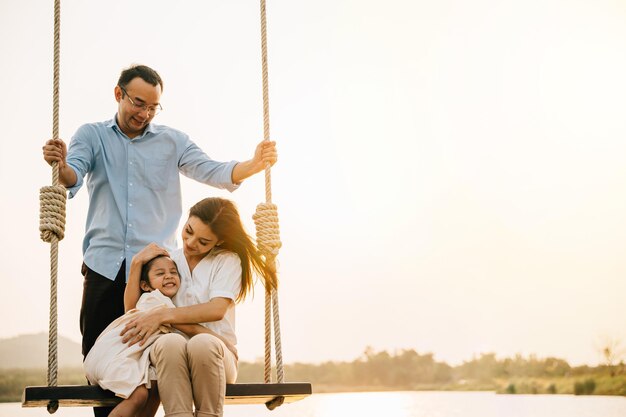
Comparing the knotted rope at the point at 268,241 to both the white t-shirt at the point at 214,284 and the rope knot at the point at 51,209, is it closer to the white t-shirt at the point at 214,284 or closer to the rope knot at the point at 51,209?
the white t-shirt at the point at 214,284

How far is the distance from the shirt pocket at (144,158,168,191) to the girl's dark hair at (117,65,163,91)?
0.94 feet

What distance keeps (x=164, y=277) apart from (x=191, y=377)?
399mm

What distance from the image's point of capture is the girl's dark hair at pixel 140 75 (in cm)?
284

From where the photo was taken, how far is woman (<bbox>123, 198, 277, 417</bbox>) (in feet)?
7.20

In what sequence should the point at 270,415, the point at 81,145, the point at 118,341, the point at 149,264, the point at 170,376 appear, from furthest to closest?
the point at 270,415
the point at 81,145
the point at 149,264
the point at 118,341
the point at 170,376

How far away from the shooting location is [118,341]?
237 centimetres

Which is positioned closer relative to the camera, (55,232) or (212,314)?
(212,314)

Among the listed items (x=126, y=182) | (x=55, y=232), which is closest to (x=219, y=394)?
(x=55, y=232)

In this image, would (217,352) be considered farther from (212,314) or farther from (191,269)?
(191,269)

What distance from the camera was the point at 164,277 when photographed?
250 cm

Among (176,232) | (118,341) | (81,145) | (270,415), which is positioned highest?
(81,145)

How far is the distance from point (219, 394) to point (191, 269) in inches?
20.2

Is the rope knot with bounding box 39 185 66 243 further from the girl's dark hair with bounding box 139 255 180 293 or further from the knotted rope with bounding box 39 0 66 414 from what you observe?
the girl's dark hair with bounding box 139 255 180 293

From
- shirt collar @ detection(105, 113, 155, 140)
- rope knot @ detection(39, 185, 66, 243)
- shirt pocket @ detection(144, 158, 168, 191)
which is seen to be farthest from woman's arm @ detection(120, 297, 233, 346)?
shirt collar @ detection(105, 113, 155, 140)
